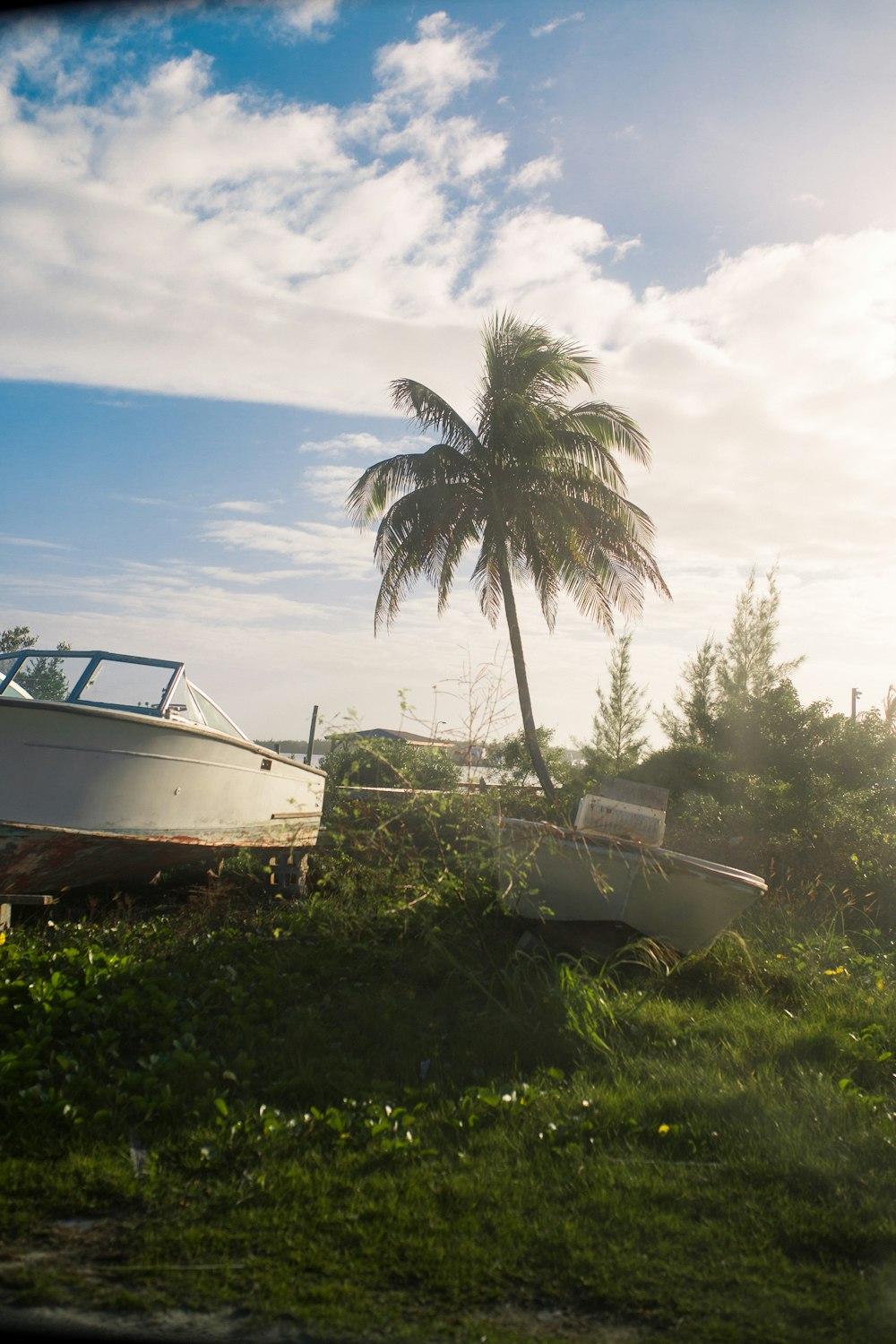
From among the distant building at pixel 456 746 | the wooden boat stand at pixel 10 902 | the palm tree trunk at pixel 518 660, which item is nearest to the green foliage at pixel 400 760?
the distant building at pixel 456 746

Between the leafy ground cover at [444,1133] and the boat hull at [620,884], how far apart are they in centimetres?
32

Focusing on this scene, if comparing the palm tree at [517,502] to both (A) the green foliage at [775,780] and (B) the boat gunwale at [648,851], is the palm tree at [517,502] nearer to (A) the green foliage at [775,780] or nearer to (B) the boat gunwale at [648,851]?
(A) the green foliage at [775,780]

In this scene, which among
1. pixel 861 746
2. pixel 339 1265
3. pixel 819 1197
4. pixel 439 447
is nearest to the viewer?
pixel 339 1265

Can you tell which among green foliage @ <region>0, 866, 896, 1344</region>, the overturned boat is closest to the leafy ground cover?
green foliage @ <region>0, 866, 896, 1344</region>

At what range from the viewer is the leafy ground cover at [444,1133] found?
10.1 ft

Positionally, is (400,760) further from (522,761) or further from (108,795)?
(522,761)

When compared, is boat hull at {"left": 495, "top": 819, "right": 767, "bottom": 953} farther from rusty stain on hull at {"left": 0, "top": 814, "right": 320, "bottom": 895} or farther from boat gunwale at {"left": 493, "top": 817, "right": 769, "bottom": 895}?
rusty stain on hull at {"left": 0, "top": 814, "right": 320, "bottom": 895}

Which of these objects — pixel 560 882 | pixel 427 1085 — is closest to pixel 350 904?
pixel 560 882

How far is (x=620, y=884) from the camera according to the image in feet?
22.7

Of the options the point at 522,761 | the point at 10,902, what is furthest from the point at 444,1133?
the point at 522,761

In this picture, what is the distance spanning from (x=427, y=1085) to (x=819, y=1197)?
6.53 feet

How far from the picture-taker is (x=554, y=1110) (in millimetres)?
4523

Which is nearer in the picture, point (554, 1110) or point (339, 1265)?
point (339, 1265)

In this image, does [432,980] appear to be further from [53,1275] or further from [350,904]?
[53,1275]
